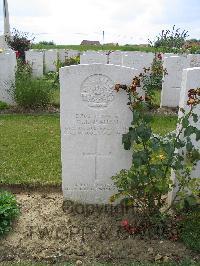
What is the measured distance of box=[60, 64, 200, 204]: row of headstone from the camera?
3938mm

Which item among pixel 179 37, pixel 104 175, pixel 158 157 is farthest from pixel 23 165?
pixel 179 37

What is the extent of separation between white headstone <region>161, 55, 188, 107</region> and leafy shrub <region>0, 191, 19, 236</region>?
6.59 metres

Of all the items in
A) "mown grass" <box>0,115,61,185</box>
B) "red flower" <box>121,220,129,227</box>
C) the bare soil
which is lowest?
the bare soil

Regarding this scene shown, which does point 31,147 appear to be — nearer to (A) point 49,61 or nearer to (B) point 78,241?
(B) point 78,241

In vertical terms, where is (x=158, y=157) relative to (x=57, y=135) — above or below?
above

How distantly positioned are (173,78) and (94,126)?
6.17 meters

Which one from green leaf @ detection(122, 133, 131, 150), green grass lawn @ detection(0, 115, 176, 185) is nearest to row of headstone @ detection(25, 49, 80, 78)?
green grass lawn @ detection(0, 115, 176, 185)

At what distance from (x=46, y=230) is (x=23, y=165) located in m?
1.89

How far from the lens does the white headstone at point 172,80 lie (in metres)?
9.63

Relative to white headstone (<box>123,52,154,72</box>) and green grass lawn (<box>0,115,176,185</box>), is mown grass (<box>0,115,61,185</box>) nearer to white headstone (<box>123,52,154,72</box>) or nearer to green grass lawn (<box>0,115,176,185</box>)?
green grass lawn (<box>0,115,176,185</box>)

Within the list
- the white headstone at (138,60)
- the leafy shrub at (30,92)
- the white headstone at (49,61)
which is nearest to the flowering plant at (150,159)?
the leafy shrub at (30,92)

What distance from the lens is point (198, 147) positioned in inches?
165

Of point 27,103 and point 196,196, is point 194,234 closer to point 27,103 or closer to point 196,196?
point 196,196

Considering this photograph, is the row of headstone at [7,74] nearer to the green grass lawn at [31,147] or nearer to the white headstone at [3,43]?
the green grass lawn at [31,147]
